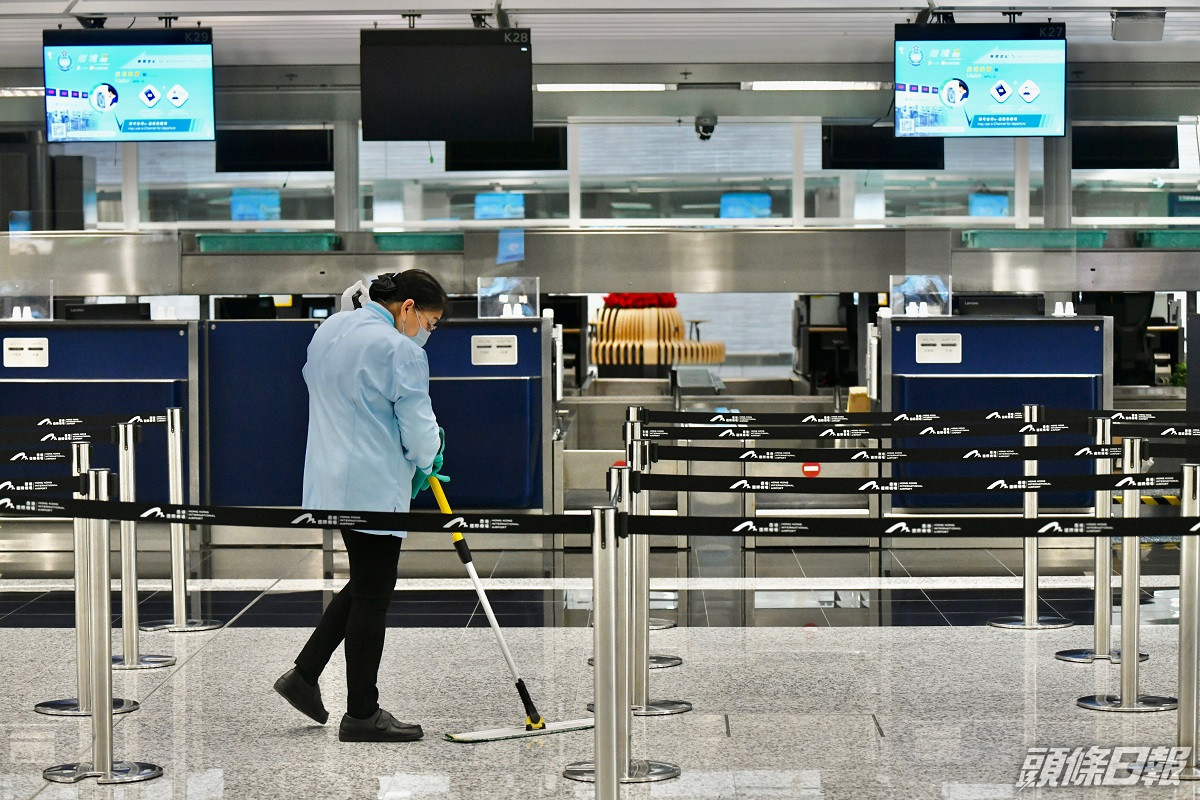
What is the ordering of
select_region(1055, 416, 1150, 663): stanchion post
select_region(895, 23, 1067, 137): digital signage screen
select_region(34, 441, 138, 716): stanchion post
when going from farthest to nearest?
select_region(895, 23, 1067, 137): digital signage screen, select_region(1055, 416, 1150, 663): stanchion post, select_region(34, 441, 138, 716): stanchion post

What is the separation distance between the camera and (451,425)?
8625 mm

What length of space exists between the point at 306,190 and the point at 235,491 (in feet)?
20.0

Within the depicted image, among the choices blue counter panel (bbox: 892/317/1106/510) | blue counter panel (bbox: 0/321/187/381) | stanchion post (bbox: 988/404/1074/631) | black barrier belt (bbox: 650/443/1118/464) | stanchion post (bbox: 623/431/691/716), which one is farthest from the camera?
blue counter panel (bbox: 892/317/1106/510)

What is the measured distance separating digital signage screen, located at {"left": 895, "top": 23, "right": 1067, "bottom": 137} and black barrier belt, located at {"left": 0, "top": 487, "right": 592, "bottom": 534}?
22.8 feet

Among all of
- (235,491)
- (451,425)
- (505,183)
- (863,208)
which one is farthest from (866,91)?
(235,491)

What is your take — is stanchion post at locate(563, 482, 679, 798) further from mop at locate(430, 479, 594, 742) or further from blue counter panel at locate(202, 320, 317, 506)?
blue counter panel at locate(202, 320, 317, 506)

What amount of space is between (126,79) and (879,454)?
672 centimetres

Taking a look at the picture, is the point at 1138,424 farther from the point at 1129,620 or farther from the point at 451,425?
the point at 451,425

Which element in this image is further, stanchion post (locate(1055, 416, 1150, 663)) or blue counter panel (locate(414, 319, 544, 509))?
blue counter panel (locate(414, 319, 544, 509))

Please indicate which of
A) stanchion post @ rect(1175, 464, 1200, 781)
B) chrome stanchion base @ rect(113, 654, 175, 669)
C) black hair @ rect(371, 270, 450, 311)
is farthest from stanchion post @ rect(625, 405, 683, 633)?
chrome stanchion base @ rect(113, 654, 175, 669)

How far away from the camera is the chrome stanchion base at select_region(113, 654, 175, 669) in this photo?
5.48 meters

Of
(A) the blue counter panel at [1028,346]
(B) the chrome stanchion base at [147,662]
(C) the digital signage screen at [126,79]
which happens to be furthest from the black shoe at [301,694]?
(C) the digital signage screen at [126,79]

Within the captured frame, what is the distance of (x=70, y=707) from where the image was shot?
492 centimetres

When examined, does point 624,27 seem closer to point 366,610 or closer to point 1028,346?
point 1028,346
